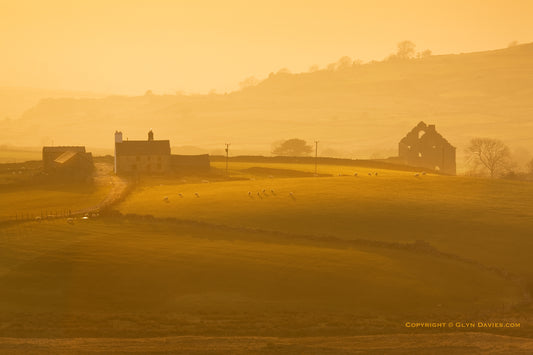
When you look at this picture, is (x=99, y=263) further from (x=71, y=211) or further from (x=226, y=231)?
(x=71, y=211)

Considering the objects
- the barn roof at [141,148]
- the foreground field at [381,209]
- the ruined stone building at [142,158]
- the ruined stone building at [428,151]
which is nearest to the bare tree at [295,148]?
the ruined stone building at [428,151]

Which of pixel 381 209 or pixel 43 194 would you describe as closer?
pixel 381 209

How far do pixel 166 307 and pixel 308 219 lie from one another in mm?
29444

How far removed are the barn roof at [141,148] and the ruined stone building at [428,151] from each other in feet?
167

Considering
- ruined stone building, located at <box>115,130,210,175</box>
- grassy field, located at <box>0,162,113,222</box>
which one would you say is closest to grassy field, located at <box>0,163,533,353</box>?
grassy field, located at <box>0,162,113,222</box>

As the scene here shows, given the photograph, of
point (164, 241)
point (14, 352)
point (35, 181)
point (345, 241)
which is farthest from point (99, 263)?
point (35, 181)

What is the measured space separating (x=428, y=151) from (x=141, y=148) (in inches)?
2289

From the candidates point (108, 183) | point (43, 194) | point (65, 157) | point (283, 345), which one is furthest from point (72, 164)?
point (283, 345)

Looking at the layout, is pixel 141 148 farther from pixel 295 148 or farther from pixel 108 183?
pixel 295 148

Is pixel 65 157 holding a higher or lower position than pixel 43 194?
higher

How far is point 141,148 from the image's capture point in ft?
363

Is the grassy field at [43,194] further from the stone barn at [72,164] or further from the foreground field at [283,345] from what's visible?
the foreground field at [283,345]

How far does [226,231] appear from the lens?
64.4m

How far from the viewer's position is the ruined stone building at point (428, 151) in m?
136
